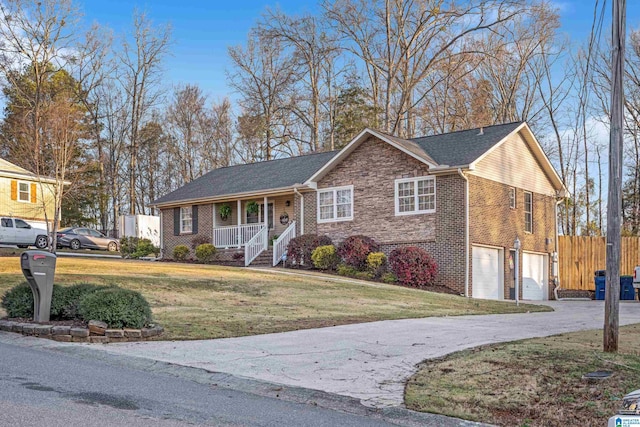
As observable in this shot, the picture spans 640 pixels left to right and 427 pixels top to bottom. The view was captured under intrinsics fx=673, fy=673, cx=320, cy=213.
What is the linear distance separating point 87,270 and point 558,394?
15218mm

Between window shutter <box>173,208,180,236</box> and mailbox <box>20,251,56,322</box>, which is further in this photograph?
window shutter <box>173,208,180,236</box>

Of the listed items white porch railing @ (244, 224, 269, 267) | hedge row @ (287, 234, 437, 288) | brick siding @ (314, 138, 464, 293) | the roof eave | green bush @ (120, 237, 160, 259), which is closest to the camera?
hedge row @ (287, 234, 437, 288)

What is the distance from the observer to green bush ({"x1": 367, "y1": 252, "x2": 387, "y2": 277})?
966 inches

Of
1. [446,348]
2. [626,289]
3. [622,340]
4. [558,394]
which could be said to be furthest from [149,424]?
[626,289]

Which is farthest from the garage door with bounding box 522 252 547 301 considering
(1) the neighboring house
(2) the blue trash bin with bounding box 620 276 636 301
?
(1) the neighboring house

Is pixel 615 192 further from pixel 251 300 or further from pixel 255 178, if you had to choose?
pixel 255 178

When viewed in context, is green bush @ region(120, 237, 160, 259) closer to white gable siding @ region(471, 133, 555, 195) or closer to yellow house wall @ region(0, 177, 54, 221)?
yellow house wall @ region(0, 177, 54, 221)

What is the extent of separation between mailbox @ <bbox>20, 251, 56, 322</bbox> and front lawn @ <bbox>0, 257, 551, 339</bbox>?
1.80 metres

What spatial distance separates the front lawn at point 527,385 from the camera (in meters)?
6.55

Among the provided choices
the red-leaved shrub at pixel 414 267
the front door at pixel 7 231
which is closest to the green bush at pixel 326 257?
the red-leaved shrub at pixel 414 267

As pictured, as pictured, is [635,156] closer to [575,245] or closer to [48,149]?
[575,245]

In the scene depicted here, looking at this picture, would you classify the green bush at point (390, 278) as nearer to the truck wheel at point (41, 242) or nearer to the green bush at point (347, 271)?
the green bush at point (347, 271)

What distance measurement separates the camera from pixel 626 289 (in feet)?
88.1

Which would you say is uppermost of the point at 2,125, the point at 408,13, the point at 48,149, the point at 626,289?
the point at 408,13
